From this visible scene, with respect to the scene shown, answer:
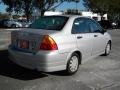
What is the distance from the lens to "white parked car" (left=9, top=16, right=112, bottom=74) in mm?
6250

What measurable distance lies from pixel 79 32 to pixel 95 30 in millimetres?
1195

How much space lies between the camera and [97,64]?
8430mm

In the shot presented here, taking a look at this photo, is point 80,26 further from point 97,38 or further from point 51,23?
point 97,38

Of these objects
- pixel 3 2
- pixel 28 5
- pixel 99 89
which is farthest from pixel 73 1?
pixel 99 89

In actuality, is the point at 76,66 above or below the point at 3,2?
below

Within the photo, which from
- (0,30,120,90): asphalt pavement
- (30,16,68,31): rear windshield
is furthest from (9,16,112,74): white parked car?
(0,30,120,90): asphalt pavement

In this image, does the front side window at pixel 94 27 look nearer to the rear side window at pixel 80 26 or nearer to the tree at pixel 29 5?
the rear side window at pixel 80 26

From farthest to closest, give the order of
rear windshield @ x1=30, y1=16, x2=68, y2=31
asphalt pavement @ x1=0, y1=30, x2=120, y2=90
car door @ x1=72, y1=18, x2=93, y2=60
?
1. car door @ x1=72, y1=18, x2=93, y2=60
2. rear windshield @ x1=30, y1=16, x2=68, y2=31
3. asphalt pavement @ x1=0, y1=30, x2=120, y2=90

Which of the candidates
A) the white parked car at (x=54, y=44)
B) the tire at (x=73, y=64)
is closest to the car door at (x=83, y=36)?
the white parked car at (x=54, y=44)

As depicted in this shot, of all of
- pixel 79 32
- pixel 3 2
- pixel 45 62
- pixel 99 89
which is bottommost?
pixel 99 89

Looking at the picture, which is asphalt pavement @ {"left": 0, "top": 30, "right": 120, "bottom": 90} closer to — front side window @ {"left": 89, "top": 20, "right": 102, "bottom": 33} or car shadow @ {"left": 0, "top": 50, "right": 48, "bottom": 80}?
car shadow @ {"left": 0, "top": 50, "right": 48, "bottom": 80}

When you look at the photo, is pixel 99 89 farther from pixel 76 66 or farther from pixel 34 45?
pixel 34 45

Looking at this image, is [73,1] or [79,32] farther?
[73,1]

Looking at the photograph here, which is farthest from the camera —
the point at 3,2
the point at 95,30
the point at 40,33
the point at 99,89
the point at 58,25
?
the point at 3,2
